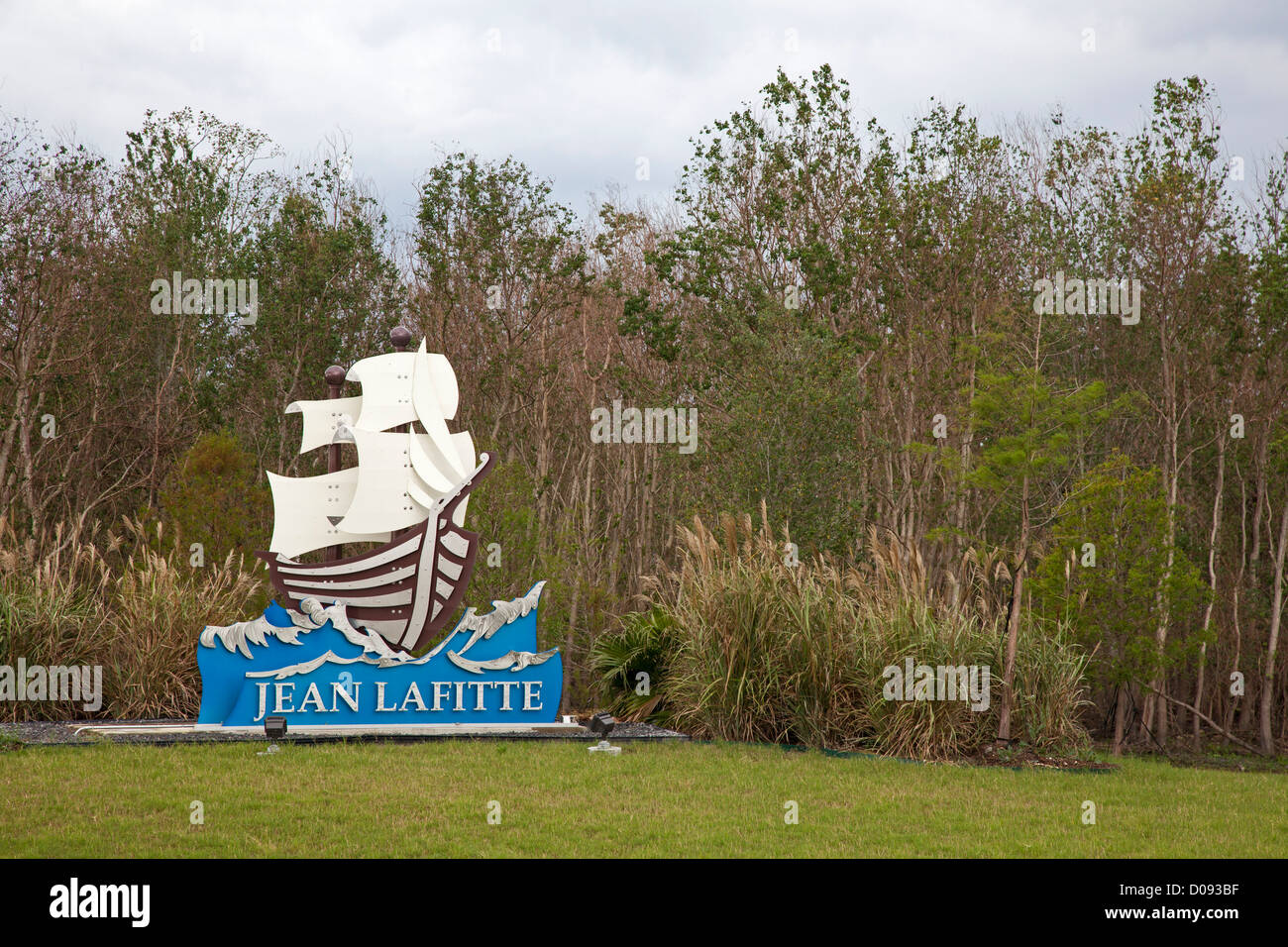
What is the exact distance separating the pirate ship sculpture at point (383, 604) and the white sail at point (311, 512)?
11 millimetres

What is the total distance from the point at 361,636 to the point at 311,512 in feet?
5.38

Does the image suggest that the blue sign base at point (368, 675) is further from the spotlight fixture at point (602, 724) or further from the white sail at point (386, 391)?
the white sail at point (386, 391)

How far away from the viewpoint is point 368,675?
1055 centimetres

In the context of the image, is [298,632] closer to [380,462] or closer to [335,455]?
[380,462]

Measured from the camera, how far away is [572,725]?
10977mm

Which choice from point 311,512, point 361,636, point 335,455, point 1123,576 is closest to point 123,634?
point 311,512

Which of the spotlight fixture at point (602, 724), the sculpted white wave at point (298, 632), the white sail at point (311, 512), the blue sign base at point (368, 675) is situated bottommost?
the spotlight fixture at point (602, 724)

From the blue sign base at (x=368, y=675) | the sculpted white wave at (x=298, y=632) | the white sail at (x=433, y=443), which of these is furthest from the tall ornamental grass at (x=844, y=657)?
the sculpted white wave at (x=298, y=632)

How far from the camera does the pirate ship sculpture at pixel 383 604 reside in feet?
34.0

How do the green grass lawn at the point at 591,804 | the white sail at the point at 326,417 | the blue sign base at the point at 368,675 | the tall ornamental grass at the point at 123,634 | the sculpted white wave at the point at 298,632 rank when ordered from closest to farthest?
the green grass lawn at the point at 591,804 < the sculpted white wave at the point at 298,632 < the blue sign base at the point at 368,675 < the tall ornamental grass at the point at 123,634 < the white sail at the point at 326,417

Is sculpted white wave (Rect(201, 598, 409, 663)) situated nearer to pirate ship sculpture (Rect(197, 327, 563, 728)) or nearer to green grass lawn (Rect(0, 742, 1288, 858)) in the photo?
pirate ship sculpture (Rect(197, 327, 563, 728))

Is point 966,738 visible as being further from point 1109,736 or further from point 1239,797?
point 1109,736

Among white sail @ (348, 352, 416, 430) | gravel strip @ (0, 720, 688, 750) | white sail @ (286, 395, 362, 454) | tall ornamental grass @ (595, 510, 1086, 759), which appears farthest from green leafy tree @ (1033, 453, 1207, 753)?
white sail @ (286, 395, 362, 454)

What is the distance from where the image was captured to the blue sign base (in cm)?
1030
